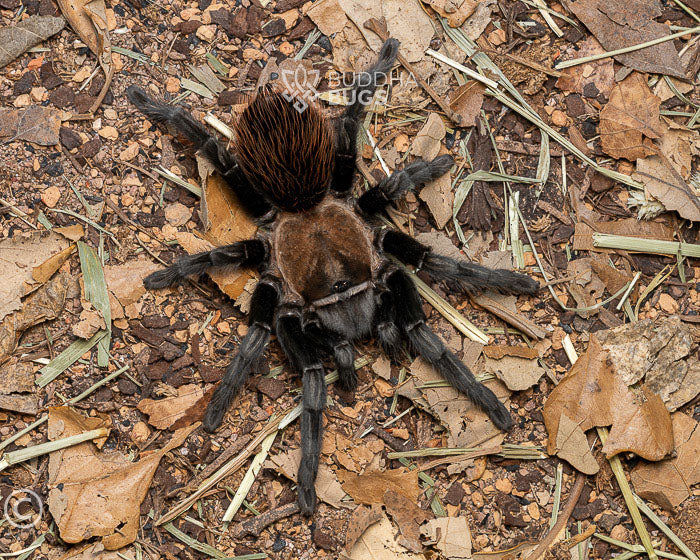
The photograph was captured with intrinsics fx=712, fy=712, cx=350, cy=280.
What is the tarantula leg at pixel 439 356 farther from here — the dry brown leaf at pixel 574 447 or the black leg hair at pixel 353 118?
the black leg hair at pixel 353 118

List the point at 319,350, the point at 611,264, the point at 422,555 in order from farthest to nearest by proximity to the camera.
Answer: the point at 611,264, the point at 319,350, the point at 422,555

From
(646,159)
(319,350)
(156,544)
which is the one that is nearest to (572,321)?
(646,159)

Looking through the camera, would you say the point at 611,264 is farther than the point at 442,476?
Yes

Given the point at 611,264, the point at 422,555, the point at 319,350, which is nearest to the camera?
the point at 422,555

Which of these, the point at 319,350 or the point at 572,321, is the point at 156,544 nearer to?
the point at 319,350

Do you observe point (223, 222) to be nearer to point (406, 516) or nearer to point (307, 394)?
point (307, 394)

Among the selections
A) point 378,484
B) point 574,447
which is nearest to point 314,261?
point 378,484

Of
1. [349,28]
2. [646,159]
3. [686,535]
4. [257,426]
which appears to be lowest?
[686,535]

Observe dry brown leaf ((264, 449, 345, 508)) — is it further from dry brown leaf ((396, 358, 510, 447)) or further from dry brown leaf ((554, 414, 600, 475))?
dry brown leaf ((554, 414, 600, 475))
